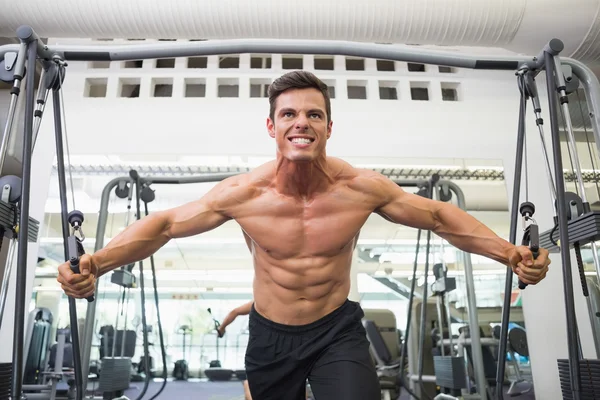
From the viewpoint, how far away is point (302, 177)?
1813 millimetres

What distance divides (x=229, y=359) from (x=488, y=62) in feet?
19.2

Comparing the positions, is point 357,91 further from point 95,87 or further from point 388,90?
point 95,87

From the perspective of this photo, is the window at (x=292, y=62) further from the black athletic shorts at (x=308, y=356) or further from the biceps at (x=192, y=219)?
the black athletic shorts at (x=308, y=356)

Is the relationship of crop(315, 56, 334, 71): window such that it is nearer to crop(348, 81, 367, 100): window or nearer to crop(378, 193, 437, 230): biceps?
crop(348, 81, 367, 100): window

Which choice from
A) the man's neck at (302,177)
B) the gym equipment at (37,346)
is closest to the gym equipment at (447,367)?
the man's neck at (302,177)

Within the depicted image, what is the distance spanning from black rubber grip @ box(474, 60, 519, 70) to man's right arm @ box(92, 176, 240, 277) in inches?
52.0

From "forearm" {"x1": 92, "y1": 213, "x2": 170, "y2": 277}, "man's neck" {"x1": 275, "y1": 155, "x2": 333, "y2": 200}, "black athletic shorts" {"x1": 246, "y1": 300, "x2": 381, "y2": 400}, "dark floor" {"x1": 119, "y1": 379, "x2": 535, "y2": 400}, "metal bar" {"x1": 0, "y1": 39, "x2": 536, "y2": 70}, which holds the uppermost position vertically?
"metal bar" {"x1": 0, "y1": 39, "x2": 536, "y2": 70}

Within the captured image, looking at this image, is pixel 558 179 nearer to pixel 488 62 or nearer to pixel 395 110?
pixel 488 62

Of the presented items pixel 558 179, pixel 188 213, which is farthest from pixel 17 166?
pixel 558 179

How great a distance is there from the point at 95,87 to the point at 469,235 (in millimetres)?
3906

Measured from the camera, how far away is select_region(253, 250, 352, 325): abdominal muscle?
1.77 m

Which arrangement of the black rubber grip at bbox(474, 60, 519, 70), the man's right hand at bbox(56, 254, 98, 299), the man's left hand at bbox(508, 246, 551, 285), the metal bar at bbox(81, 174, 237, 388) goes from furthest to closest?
the metal bar at bbox(81, 174, 237, 388)
the black rubber grip at bbox(474, 60, 519, 70)
the man's left hand at bbox(508, 246, 551, 285)
the man's right hand at bbox(56, 254, 98, 299)

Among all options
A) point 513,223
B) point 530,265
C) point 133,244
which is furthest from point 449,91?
point 133,244

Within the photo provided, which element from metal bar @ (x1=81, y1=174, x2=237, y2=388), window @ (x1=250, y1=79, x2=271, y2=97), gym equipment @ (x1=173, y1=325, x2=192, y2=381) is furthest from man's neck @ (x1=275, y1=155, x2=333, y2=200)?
gym equipment @ (x1=173, y1=325, x2=192, y2=381)
